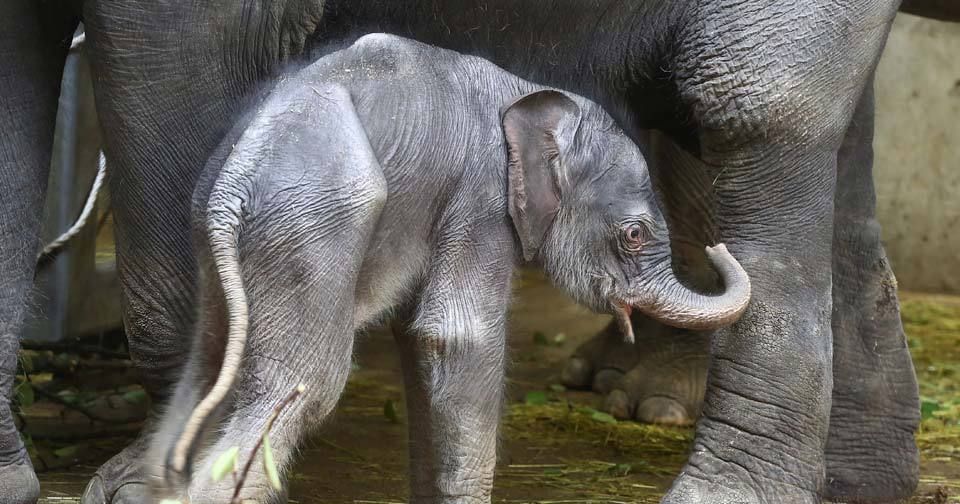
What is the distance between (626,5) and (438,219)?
0.87 meters

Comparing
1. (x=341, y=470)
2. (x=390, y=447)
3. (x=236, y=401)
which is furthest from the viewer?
(x=390, y=447)

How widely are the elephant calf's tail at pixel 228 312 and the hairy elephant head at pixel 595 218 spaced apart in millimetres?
595

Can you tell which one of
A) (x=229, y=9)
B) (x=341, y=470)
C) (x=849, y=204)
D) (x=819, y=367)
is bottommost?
(x=341, y=470)

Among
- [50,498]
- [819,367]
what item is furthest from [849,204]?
[50,498]

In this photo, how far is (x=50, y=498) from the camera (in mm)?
3602

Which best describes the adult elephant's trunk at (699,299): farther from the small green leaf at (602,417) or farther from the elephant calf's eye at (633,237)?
the small green leaf at (602,417)

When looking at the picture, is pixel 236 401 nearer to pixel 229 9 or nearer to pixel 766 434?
pixel 229 9

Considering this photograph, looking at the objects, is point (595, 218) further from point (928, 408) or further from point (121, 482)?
point (928, 408)

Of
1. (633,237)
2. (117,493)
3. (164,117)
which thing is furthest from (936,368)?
(164,117)

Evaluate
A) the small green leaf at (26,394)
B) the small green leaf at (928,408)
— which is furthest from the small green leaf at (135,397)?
the small green leaf at (928,408)

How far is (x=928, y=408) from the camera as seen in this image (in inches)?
195

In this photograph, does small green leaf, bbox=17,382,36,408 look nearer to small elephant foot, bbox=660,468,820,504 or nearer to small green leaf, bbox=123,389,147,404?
small green leaf, bbox=123,389,147,404

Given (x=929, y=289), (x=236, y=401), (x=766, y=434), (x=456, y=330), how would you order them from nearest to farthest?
(x=236, y=401), (x=456, y=330), (x=766, y=434), (x=929, y=289)

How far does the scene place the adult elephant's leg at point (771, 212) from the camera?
3.38m
